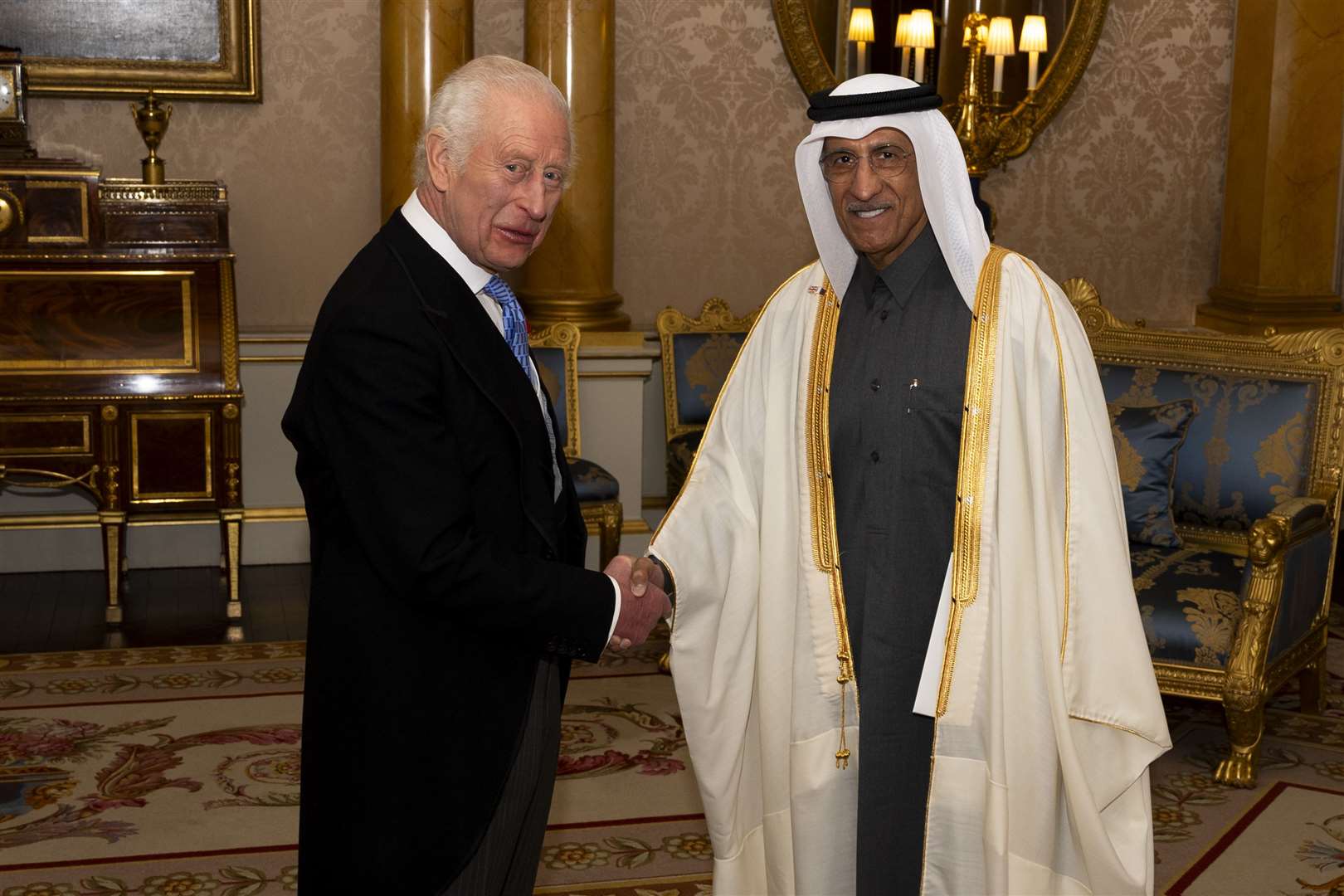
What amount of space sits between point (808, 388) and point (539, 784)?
2.90ft

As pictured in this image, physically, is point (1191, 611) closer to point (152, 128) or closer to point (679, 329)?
point (679, 329)

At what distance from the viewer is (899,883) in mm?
2598

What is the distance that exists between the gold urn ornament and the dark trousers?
4021 millimetres

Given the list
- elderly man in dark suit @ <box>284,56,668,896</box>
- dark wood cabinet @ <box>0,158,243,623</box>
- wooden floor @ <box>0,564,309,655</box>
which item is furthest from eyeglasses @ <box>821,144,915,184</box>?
dark wood cabinet @ <box>0,158,243,623</box>

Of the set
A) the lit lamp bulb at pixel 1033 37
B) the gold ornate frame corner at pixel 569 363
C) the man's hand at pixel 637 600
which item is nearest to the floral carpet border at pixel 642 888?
the man's hand at pixel 637 600

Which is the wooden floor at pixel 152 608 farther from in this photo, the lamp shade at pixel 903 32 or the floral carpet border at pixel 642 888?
the lamp shade at pixel 903 32

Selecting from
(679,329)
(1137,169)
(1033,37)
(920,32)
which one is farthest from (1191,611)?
(1137,169)

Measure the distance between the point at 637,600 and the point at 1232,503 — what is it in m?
2.94

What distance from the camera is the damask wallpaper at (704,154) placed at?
245 inches

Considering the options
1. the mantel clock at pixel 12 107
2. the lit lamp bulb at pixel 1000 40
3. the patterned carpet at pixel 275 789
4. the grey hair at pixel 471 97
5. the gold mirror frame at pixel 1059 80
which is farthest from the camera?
the gold mirror frame at pixel 1059 80

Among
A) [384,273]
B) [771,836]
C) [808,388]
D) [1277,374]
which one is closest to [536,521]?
[384,273]

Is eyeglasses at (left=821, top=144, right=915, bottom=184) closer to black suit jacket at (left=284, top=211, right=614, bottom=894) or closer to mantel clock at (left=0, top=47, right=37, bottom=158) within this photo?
black suit jacket at (left=284, top=211, right=614, bottom=894)

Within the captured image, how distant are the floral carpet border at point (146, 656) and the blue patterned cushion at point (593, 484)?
113cm

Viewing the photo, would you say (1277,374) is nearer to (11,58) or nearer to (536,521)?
(536,521)
